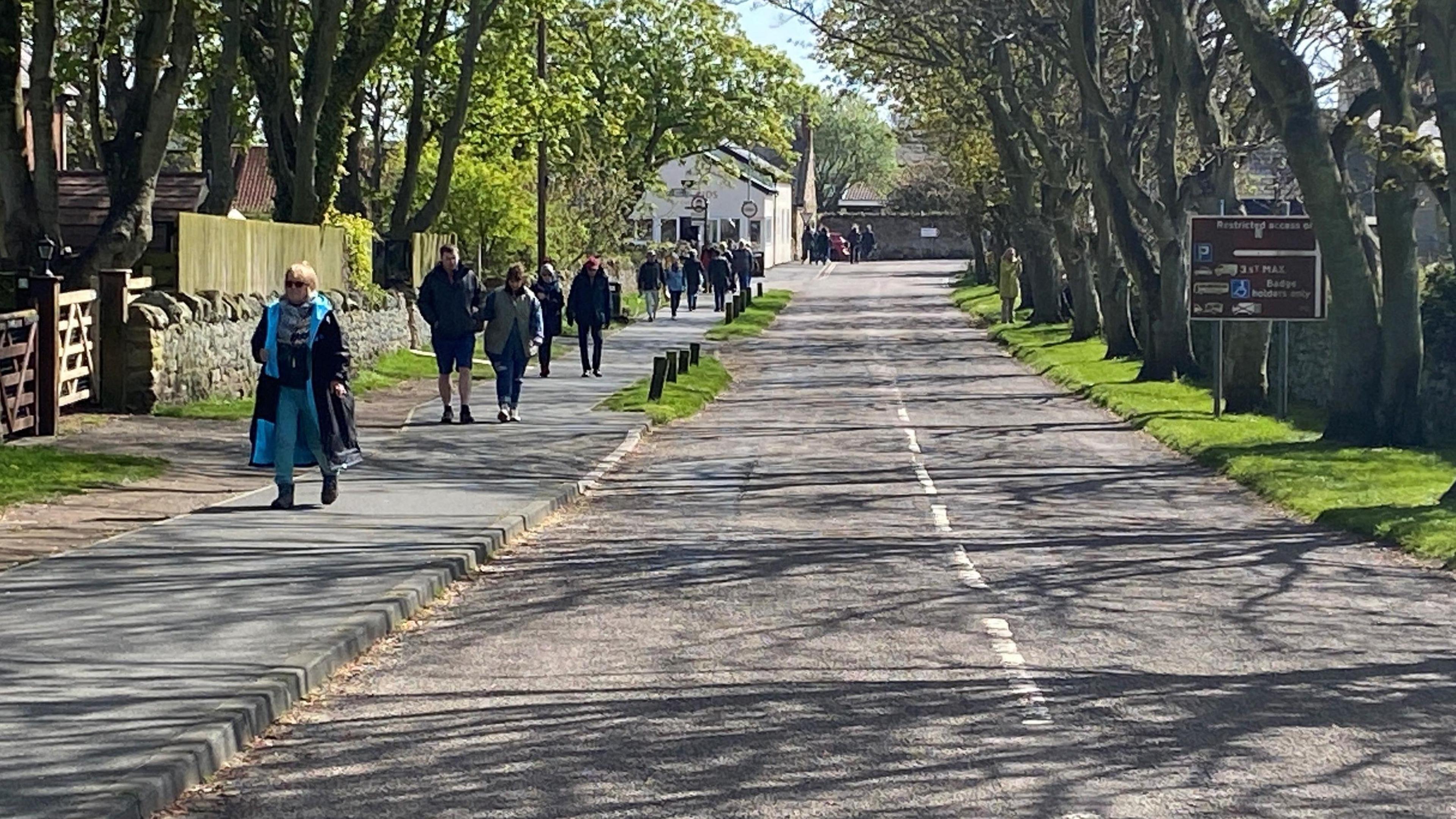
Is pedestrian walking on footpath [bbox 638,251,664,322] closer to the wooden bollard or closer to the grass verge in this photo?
the grass verge

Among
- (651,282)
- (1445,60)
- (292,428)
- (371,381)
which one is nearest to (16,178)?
(371,381)

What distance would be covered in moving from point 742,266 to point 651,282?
14.2 metres

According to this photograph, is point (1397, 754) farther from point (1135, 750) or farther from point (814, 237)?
point (814, 237)

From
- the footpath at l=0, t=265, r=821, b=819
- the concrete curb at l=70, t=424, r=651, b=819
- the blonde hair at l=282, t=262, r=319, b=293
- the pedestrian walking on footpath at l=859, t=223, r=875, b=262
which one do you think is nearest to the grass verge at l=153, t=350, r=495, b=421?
the footpath at l=0, t=265, r=821, b=819

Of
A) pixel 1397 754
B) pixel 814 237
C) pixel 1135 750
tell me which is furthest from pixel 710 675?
pixel 814 237

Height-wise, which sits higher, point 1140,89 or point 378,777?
point 1140,89

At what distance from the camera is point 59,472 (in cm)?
1631

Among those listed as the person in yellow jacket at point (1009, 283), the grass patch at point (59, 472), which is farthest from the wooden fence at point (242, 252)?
the person in yellow jacket at point (1009, 283)

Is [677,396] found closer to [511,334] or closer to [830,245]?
[511,334]

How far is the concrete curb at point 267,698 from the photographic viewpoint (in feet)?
21.8

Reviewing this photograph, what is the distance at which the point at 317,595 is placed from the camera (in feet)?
35.3

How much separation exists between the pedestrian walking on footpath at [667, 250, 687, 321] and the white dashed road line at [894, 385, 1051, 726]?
35443mm

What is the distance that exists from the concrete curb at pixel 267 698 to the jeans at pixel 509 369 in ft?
31.0

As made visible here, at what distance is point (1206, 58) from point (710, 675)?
23.1 m
